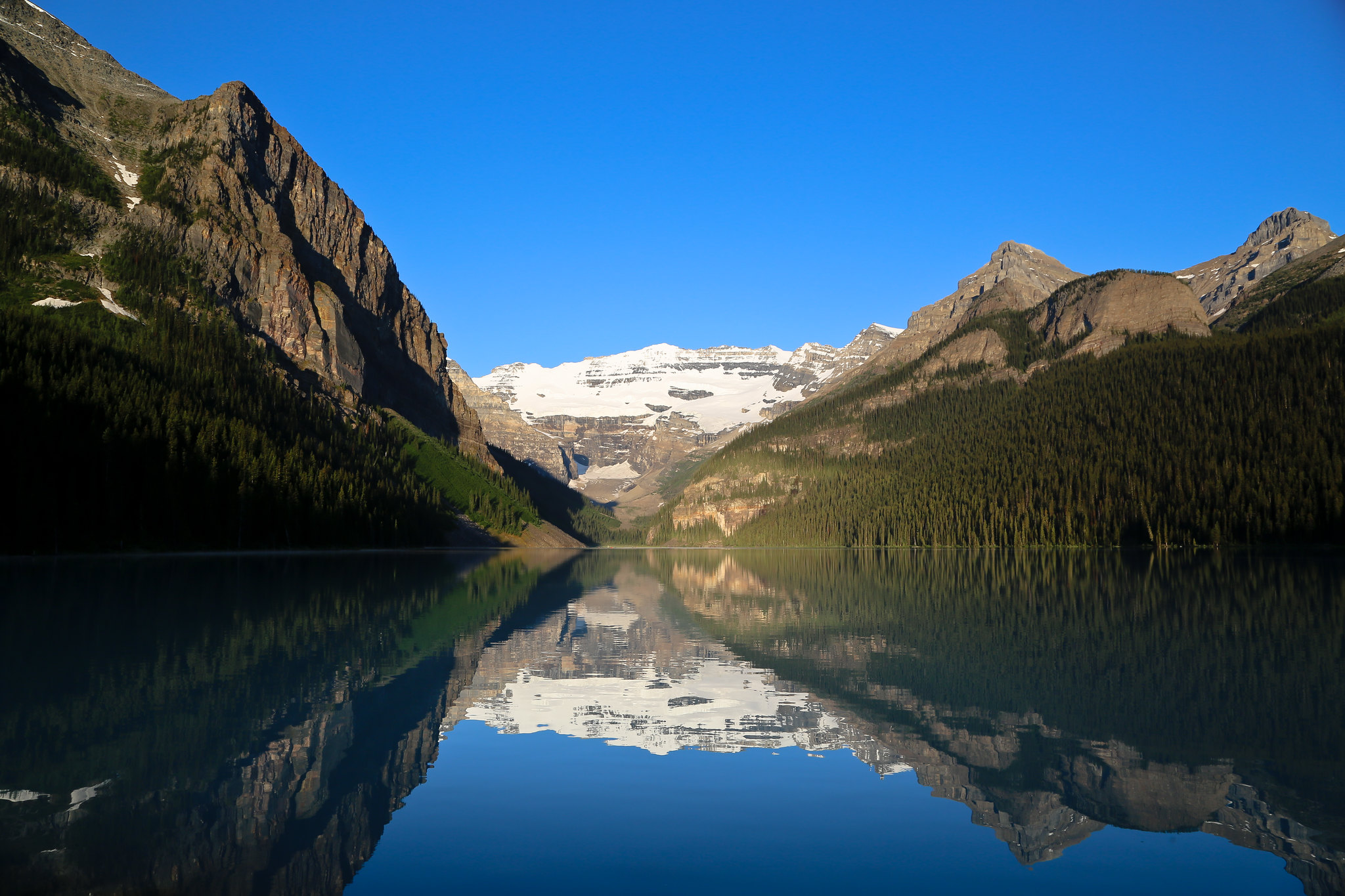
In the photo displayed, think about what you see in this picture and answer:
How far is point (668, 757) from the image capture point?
16.0m

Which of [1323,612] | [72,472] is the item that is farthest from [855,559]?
[72,472]

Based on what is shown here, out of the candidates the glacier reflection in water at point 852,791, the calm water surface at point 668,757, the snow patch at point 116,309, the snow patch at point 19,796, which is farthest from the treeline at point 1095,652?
the snow patch at point 116,309

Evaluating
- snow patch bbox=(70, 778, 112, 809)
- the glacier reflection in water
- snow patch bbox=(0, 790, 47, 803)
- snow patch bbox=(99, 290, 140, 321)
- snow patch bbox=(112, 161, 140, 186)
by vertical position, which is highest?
snow patch bbox=(112, 161, 140, 186)

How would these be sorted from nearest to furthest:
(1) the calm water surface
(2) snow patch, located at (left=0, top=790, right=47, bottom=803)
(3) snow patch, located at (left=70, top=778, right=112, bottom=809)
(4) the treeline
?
1. (1) the calm water surface
2. (2) snow patch, located at (left=0, top=790, right=47, bottom=803)
3. (3) snow patch, located at (left=70, top=778, right=112, bottom=809)
4. (4) the treeline

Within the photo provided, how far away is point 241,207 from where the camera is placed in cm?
19725

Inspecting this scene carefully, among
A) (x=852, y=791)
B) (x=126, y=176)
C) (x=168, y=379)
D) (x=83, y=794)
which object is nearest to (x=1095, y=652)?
(x=852, y=791)

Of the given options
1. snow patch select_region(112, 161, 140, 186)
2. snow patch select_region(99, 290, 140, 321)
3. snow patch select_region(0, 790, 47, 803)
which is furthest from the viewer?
snow patch select_region(112, 161, 140, 186)

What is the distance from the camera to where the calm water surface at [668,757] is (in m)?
10.5

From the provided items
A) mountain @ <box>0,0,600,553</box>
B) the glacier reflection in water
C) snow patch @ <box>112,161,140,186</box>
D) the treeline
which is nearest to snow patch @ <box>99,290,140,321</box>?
mountain @ <box>0,0,600,553</box>

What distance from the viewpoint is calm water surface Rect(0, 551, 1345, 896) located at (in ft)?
34.6

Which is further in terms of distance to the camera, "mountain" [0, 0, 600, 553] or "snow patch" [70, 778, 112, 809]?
"mountain" [0, 0, 600, 553]

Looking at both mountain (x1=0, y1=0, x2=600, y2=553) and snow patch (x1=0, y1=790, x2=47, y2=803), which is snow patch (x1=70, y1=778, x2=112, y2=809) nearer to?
snow patch (x1=0, y1=790, x2=47, y2=803)

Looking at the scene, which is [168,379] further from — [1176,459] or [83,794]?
[1176,459]

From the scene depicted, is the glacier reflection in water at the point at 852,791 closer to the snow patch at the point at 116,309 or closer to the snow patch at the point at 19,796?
the snow patch at the point at 19,796
